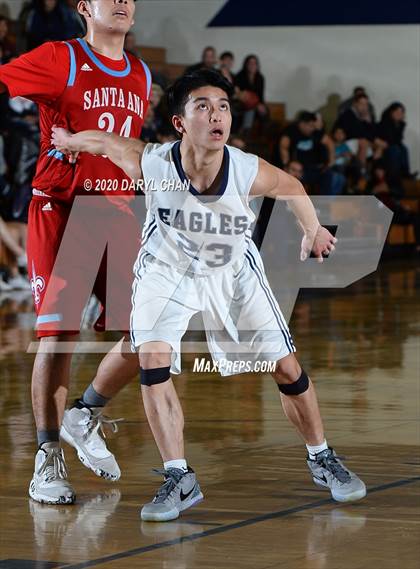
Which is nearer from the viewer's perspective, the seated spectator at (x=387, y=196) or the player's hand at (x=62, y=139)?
the player's hand at (x=62, y=139)

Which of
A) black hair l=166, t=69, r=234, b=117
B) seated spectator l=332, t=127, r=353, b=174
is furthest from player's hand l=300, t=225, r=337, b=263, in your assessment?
seated spectator l=332, t=127, r=353, b=174

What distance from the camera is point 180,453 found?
5578mm

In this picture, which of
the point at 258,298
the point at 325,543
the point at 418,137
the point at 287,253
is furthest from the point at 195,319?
the point at 418,137

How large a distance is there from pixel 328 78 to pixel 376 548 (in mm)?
20161

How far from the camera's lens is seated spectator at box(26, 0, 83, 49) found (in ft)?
60.5

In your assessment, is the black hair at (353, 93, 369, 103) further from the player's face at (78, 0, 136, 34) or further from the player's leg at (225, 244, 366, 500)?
the player's leg at (225, 244, 366, 500)

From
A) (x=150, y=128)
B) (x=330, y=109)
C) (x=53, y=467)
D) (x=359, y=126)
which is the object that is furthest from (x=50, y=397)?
(x=330, y=109)

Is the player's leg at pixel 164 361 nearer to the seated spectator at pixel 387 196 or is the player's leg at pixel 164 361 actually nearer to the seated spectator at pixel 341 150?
the seated spectator at pixel 341 150

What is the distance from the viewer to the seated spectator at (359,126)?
2222 centimetres

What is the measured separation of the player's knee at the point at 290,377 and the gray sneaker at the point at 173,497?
53cm

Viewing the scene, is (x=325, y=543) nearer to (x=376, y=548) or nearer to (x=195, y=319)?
(x=376, y=548)

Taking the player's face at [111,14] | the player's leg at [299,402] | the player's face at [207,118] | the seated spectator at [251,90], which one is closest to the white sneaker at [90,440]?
the player's leg at [299,402]

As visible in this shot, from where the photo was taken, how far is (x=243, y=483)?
19.5ft

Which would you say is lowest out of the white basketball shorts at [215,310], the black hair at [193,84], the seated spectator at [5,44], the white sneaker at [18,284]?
the white sneaker at [18,284]
